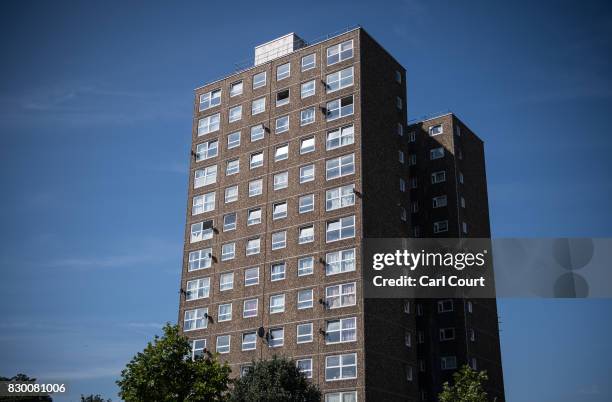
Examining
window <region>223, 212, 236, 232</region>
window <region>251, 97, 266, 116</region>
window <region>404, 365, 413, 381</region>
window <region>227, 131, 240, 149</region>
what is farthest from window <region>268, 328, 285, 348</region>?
window <region>251, 97, 266, 116</region>

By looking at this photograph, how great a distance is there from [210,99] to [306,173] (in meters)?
18.1

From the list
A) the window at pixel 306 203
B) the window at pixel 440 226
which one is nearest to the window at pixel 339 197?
the window at pixel 306 203

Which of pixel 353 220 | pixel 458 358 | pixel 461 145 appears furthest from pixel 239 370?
pixel 461 145

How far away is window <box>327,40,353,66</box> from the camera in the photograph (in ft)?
228

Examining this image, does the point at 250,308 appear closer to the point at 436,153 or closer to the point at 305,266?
the point at 305,266

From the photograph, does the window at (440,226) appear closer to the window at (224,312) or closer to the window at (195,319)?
the window at (224,312)

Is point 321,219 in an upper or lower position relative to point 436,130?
lower

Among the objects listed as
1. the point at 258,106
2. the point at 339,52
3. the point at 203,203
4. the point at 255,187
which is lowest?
the point at 203,203

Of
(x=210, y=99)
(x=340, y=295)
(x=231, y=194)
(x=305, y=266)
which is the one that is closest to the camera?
(x=340, y=295)

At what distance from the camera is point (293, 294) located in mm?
64250

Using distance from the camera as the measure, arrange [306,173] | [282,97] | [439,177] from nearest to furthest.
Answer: [306,173] → [282,97] → [439,177]

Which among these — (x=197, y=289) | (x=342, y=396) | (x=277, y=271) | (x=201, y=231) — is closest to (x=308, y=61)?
(x=201, y=231)

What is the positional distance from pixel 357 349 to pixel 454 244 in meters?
23.2

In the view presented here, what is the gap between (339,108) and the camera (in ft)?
223
